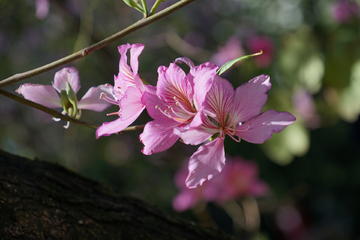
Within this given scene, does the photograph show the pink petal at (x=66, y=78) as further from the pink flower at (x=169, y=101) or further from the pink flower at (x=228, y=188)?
the pink flower at (x=228, y=188)

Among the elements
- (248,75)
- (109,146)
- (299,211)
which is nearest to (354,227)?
(299,211)

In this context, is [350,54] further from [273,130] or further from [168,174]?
[168,174]

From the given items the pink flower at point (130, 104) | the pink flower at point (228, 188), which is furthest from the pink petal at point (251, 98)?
the pink flower at point (228, 188)

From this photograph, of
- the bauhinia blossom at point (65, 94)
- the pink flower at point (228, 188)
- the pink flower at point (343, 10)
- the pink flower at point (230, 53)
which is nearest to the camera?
the bauhinia blossom at point (65, 94)

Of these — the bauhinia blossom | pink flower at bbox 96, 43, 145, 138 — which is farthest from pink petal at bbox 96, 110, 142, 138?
the bauhinia blossom

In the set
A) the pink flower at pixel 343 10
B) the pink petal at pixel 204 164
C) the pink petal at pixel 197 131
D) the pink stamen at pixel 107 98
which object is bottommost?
the pink flower at pixel 343 10

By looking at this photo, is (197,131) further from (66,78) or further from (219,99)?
(66,78)
